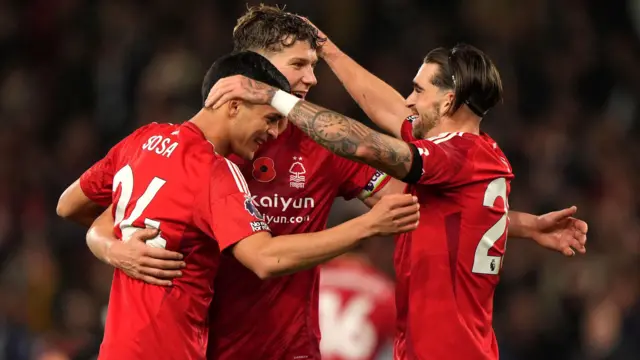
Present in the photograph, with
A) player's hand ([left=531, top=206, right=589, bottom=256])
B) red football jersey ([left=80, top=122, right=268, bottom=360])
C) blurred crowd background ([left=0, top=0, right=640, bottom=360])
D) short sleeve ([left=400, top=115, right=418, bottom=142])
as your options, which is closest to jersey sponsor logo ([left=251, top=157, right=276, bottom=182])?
red football jersey ([left=80, top=122, right=268, bottom=360])

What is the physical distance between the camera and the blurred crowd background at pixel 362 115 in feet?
30.2

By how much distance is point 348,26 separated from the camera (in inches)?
460

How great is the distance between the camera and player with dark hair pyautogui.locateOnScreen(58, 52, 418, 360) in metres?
4.24

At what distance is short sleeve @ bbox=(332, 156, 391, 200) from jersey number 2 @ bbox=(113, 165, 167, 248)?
1.03 meters

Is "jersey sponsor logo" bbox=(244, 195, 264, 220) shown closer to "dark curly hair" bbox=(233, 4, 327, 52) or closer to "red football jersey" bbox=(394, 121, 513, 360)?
"red football jersey" bbox=(394, 121, 513, 360)

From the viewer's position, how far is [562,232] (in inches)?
212

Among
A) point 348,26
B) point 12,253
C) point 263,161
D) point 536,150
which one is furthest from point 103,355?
point 348,26

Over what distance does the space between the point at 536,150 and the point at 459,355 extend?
606 centimetres

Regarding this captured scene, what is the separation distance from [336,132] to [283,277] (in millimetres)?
872

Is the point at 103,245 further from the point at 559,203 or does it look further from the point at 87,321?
the point at 559,203

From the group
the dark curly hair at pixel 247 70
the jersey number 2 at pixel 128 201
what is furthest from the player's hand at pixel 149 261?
the dark curly hair at pixel 247 70

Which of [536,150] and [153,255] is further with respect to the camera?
[536,150]

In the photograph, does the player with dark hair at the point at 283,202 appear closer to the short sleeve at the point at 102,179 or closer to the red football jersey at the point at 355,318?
the short sleeve at the point at 102,179

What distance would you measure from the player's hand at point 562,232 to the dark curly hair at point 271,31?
1368 millimetres
